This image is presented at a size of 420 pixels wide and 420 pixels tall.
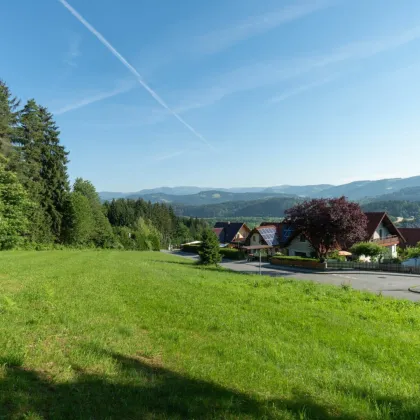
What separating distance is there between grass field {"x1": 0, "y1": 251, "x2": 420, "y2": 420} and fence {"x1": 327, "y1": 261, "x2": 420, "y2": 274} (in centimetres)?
3238

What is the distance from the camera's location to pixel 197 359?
622 centimetres

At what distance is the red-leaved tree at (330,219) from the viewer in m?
37.4

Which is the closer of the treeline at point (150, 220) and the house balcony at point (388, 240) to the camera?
the house balcony at point (388, 240)

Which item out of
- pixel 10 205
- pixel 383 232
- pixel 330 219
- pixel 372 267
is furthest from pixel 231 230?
pixel 10 205

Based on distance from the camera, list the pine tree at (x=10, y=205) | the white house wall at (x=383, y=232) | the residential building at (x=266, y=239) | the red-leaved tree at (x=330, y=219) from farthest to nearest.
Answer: the residential building at (x=266, y=239)
the white house wall at (x=383, y=232)
the red-leaved tree at (x=330, y=219)
the pine tree at (x=10, y=205)

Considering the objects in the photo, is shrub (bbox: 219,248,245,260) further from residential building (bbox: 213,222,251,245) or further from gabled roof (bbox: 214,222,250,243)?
gabled roof (bbox: 214,222,250,243)

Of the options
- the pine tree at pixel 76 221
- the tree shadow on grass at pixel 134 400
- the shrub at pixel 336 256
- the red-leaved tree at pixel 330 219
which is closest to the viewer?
the tree shadow on grass at pixel 134 400

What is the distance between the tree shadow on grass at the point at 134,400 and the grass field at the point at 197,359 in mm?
16

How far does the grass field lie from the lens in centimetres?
443

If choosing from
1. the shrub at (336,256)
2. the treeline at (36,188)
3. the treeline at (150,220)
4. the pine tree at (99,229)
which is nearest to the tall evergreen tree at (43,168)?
the treeline at (36,188)

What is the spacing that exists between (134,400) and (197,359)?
1949 millimetres

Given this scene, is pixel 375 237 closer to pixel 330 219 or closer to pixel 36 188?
pixel 330 219

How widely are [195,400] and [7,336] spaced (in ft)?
13.6

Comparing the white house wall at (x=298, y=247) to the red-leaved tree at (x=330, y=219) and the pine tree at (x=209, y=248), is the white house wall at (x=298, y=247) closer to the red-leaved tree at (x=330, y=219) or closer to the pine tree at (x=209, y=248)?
the red-leaved tree at (x=330, y=219)
